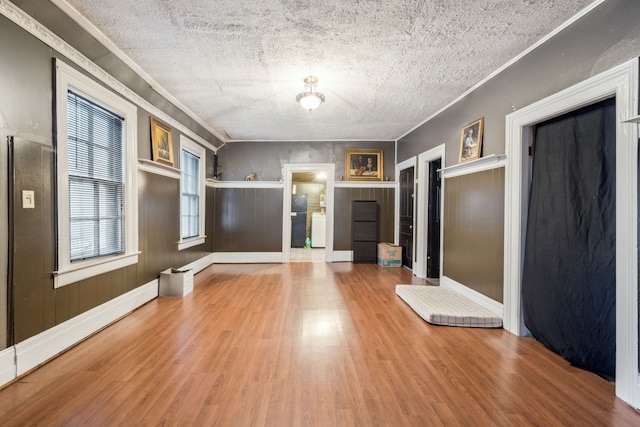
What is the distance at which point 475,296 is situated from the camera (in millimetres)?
3428

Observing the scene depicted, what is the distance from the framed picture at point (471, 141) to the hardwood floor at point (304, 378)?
6.56ft

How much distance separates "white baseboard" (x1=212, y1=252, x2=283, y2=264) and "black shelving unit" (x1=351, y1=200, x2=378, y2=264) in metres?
1.73

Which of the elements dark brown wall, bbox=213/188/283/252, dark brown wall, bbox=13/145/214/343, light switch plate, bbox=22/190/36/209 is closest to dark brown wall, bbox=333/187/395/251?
dark brown wall, bbox=213/188/283/252

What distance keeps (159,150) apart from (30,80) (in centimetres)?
178

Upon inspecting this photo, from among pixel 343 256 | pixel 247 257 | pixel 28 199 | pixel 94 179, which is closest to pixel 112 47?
pixel 94 179

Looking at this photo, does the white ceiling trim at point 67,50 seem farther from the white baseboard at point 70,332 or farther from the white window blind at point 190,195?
the white baseboard at point 70,332

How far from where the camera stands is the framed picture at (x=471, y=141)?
131 inches

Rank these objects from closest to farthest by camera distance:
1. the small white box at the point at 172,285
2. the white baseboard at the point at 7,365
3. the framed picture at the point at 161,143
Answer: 1. the white baseboard at the point at 7,365
2. the framed picture at the point at 161,143
3. the small white box at the point at 172,285

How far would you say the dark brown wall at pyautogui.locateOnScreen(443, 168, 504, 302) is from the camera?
9.98 feet

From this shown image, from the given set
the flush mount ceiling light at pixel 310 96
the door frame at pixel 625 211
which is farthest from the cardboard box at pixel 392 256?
the door frame at pixel 625 211

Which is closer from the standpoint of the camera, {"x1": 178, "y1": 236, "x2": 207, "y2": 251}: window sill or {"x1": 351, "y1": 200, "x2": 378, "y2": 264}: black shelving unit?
{"x1": 178, "y1": 236, "x2": 207, "y2": 251}: window sill

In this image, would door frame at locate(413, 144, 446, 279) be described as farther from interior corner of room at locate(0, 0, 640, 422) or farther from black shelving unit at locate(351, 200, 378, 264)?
black shelving unit at locate(351, 200, 378, 264)

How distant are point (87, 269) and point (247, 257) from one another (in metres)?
3.84

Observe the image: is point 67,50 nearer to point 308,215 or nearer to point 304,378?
point 304,378
